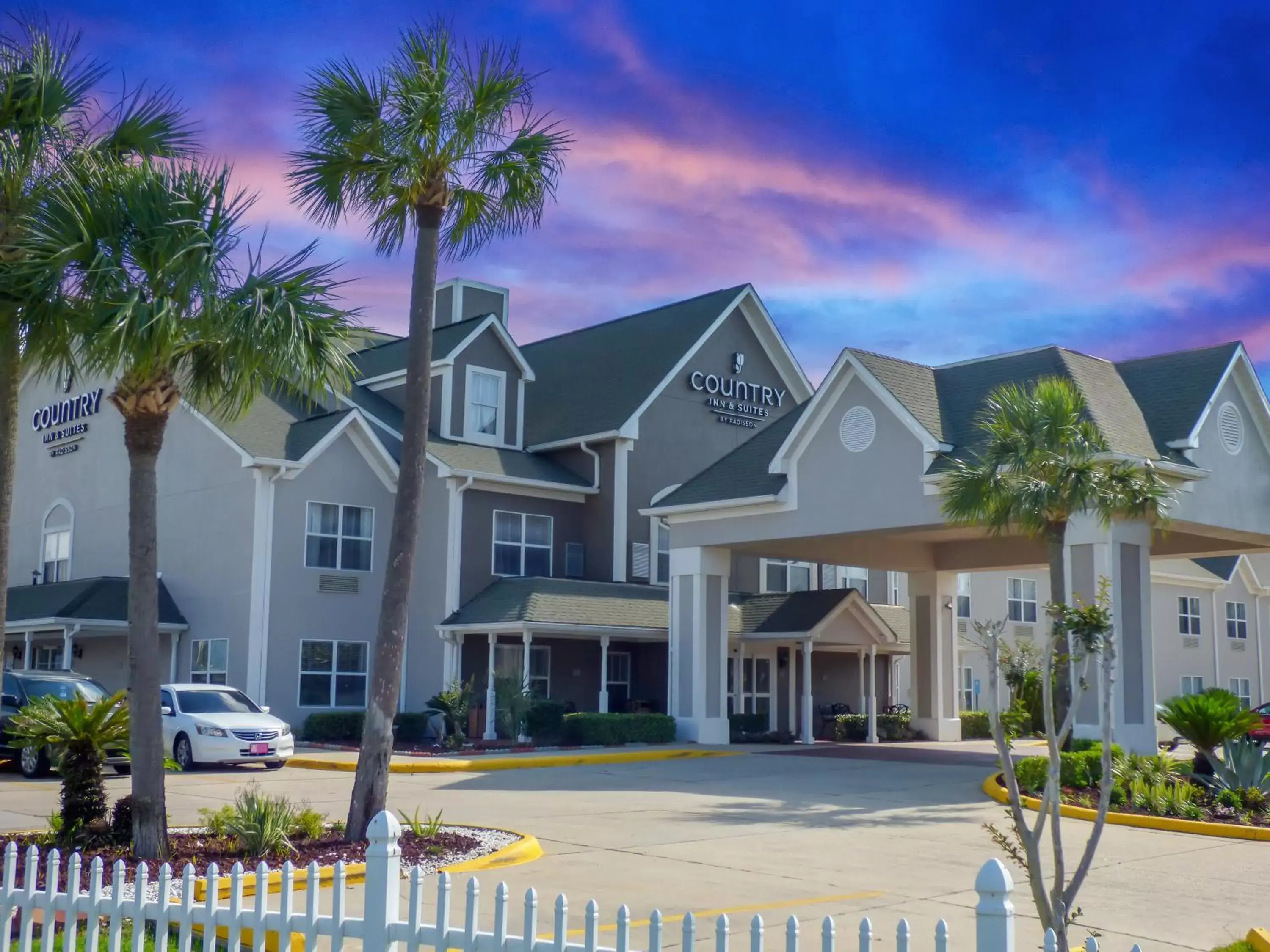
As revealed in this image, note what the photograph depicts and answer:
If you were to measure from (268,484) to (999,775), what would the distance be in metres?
18.1

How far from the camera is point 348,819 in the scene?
13.6m

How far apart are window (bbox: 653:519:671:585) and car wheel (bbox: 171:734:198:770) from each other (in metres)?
14.9

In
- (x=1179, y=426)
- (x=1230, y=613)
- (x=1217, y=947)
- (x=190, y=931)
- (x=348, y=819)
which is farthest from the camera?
(x=1230, y=613)

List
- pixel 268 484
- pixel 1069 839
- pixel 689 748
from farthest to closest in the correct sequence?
pixel 268 484 < pixel 689 748 < pixel 1069 839

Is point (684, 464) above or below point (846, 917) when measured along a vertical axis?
above

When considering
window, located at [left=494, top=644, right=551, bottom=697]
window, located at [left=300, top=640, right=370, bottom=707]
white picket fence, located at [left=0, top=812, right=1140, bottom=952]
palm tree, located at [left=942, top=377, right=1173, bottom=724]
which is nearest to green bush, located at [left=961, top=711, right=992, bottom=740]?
window, located at [left=494, top=644, right=551, bottom=697]

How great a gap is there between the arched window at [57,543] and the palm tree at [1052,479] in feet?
88.2

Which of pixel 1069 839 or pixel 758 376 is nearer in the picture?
pixel 1069 839

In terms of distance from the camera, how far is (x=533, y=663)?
34.5 m

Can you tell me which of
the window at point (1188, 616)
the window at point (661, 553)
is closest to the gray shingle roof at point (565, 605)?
the window at point (661, 553)

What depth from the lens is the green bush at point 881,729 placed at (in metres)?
36.7

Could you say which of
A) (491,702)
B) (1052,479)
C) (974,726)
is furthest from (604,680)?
(1052,479)

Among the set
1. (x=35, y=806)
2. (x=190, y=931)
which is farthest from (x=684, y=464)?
(x=190, y=931)

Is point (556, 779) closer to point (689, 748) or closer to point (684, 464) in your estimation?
point (689, 748)
